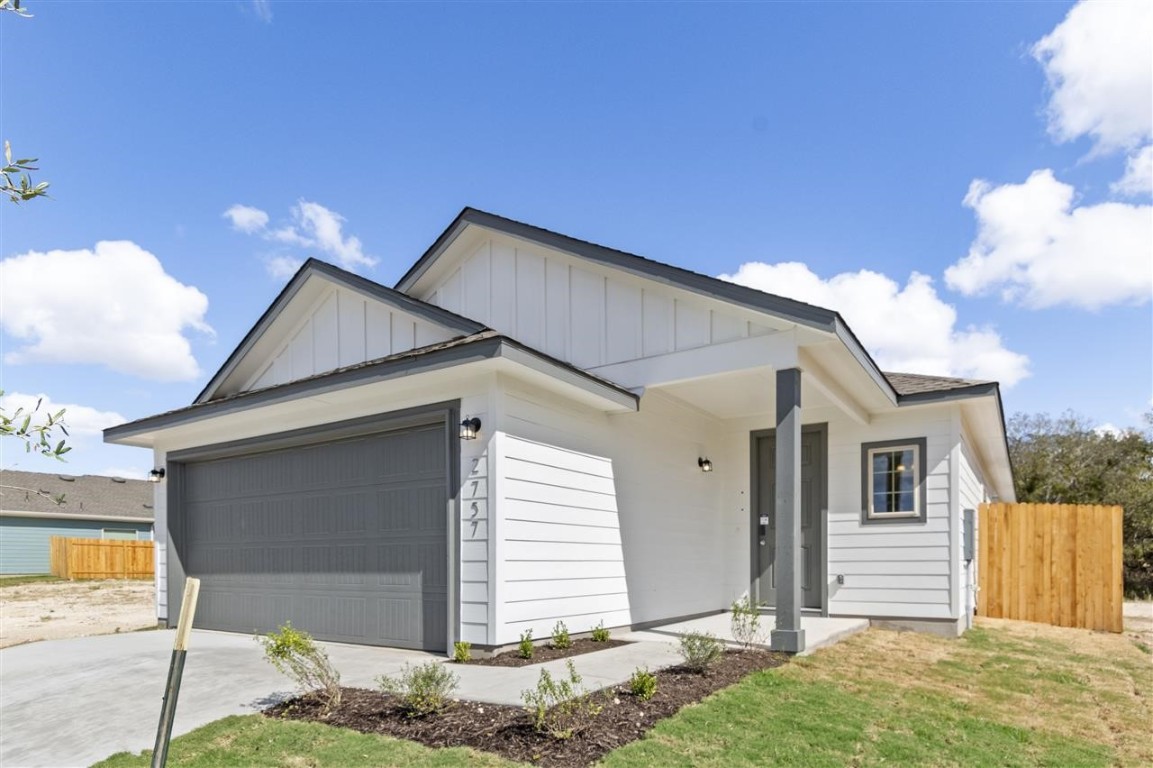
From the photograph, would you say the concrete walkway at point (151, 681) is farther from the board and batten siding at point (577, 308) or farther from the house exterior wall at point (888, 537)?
the board and batten siding at point (577, 308)

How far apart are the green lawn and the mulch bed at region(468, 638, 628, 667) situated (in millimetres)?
1850

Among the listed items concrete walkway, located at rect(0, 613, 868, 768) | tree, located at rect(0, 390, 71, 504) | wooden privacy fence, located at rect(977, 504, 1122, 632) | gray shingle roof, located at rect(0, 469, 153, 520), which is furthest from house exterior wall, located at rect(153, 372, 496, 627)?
gray shingle roof, located at rect(0, 469, 153, 520)

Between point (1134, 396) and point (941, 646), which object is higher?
point (1134, 396)

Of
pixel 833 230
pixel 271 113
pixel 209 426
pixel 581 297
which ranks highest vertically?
pixel 271 113

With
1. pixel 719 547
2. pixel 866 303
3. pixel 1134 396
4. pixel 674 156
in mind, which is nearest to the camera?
pixel 719 547

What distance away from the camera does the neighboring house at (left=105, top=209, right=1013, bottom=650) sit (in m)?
7.19

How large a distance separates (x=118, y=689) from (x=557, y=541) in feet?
13.7

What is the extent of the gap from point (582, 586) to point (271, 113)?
853 centimetres

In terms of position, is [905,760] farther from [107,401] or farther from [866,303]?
[866,303]

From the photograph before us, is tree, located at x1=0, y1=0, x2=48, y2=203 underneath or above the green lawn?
above

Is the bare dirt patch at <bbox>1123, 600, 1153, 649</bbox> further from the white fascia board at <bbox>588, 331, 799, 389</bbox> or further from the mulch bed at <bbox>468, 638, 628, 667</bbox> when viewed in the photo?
the mulch bed at <bbox>468, 638, 628, 667</bbox>

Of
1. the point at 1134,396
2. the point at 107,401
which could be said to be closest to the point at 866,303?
the point at 1134,396

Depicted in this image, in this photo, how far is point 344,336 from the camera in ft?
31.0

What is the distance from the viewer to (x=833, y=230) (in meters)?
14.1
